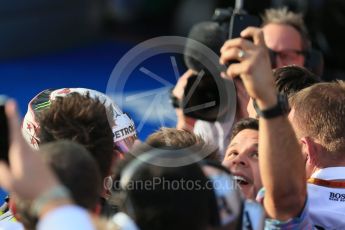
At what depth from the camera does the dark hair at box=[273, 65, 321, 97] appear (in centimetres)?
303

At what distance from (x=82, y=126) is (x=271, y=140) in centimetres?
60

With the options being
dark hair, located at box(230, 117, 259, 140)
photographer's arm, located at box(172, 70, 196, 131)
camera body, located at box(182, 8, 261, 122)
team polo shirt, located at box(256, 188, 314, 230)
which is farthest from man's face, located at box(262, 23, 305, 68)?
team polo shirt, located at box(256, 188, 314, 230)

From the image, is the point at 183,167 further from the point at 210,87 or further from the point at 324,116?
the point at 210,87

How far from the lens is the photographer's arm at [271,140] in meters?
1.85

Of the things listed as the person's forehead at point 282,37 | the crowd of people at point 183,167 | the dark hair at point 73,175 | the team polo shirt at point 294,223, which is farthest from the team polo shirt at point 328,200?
the person's forehead at point 282,37

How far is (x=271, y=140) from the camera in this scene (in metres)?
1.94

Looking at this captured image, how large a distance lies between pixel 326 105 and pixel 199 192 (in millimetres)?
928

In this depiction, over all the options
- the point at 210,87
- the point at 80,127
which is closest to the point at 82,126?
the point at 80,127

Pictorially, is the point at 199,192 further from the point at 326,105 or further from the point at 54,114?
the point at 326,105

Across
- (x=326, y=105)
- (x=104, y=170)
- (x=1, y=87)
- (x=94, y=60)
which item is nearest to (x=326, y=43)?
(x=94, y=60)

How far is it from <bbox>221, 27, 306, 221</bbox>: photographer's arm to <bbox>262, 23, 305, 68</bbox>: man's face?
1.83 meters

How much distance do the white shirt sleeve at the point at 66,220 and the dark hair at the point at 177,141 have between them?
0.64m

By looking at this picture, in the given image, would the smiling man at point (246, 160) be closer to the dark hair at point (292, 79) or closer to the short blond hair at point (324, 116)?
the short blond hair at point (324, 116)

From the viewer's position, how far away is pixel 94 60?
785 centimetres
